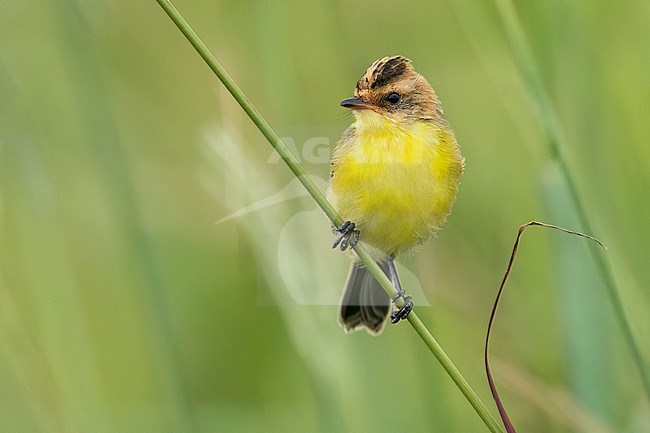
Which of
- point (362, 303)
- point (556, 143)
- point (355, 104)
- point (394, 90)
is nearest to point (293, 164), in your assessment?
point (556, 143)

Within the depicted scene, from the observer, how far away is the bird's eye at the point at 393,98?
2555 mm

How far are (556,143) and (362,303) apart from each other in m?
1.13

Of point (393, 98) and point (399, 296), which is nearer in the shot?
point (399, 296)

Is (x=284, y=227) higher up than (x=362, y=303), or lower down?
higher up

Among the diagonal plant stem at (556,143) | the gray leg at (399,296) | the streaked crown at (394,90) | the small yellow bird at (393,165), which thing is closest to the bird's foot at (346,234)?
the small yellow bird at (393,165)

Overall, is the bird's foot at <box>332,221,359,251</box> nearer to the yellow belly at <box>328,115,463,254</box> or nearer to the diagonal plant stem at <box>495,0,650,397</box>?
the yellow belly at <box>328,115,463,254</box>

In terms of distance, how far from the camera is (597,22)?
3.22 metres

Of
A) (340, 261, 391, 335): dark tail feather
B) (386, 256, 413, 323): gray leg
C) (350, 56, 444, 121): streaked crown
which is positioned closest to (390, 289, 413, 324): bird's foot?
(386, 256, 413, 323): gray leg

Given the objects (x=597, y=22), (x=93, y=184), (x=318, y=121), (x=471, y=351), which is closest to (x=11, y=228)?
(x=93, y=184)

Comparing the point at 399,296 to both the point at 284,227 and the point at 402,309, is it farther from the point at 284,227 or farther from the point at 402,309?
the point at 284,227

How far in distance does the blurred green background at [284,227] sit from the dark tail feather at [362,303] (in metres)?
0.07

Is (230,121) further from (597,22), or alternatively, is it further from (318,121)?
(597,22)

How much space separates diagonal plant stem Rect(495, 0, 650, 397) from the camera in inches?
76.3

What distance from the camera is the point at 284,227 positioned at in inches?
104
